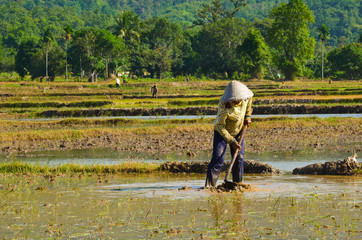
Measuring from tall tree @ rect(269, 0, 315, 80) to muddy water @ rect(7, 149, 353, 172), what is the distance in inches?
2008

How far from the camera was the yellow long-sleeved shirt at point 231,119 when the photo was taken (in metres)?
8.15

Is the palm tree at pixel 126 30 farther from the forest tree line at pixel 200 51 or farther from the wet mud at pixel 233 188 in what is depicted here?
the wet mud at pixel 233 188

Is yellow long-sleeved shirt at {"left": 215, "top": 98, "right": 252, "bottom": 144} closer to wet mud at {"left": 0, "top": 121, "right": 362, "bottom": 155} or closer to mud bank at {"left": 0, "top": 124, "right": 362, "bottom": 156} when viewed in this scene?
wet mud at {"left": 0, "top": 121, "right": 362, "bottom": 155}

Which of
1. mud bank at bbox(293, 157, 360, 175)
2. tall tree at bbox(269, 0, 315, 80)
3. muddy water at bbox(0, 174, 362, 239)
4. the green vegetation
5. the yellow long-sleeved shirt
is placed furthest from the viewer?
tall tree at bbox(269, 0, 315, 80)

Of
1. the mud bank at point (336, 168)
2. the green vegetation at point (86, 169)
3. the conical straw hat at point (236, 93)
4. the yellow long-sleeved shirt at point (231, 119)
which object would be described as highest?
the conical straw hat at point (236, 93)

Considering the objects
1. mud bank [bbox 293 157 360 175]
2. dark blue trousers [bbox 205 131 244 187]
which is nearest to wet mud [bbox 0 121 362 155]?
mud bank [bbox 293 157 360 175]

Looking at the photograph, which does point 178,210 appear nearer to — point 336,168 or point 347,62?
point 336,168

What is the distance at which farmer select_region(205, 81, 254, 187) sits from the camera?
8055mm

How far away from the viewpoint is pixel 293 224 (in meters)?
5.91

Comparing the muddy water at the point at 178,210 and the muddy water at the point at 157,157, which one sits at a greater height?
the muddy water at the point at 178,210

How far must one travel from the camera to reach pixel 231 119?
8211 mm

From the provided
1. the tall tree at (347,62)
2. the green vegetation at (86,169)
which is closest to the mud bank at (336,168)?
the green vegetation at (86,169)

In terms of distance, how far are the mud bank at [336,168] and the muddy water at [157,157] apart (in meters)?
1.46

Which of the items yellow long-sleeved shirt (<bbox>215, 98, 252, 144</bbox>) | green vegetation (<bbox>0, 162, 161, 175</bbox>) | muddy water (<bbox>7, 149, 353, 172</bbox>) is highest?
yellow long-sleeved shirt (<bbox>215, 98, 252, 144</bbox>)
